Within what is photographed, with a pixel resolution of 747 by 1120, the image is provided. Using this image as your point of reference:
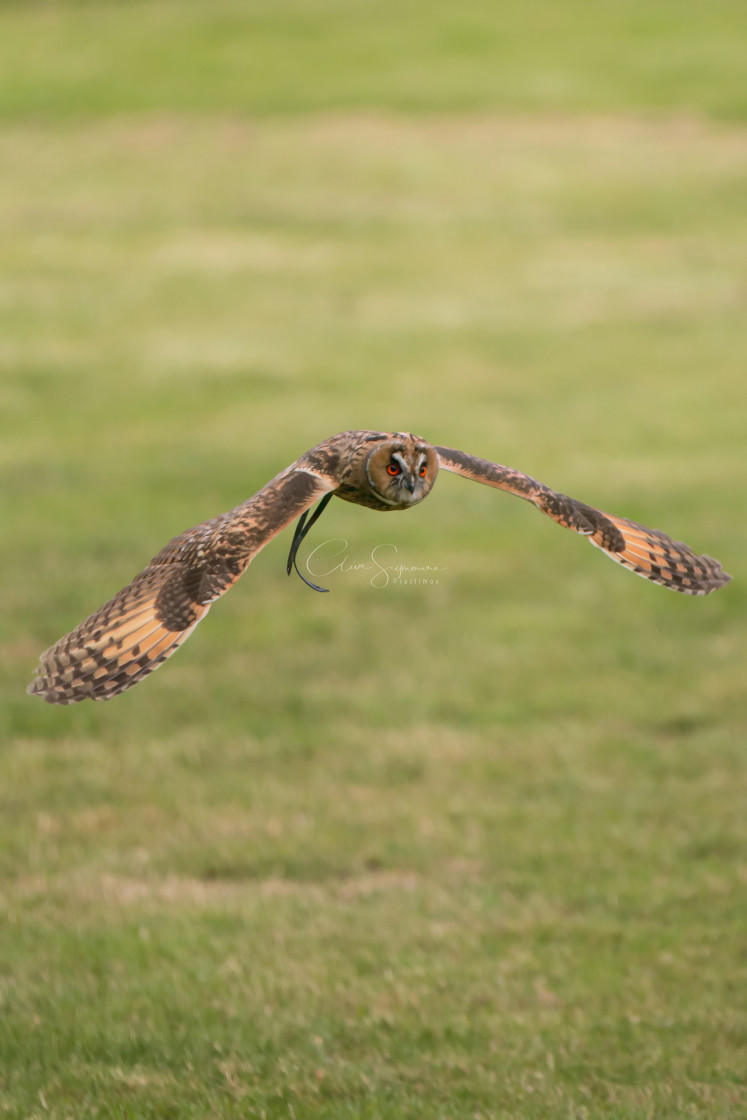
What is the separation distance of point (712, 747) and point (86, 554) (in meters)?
6.41

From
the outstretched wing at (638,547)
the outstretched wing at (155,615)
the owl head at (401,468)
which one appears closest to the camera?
the owl head at (401,468)

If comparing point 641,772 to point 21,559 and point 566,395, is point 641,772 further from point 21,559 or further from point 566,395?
point 566,395

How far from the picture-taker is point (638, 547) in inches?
174

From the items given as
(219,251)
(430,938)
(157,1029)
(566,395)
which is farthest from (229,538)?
(219,251)

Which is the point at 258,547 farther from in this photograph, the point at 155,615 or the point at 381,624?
the point at 381,624

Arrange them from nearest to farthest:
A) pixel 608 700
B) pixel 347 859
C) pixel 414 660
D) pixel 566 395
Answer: pixel 347 859, pixel 608 700, pixel 414 660, pixel 566 395

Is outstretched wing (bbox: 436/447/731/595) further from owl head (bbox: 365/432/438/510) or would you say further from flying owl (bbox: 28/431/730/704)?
owl head (bbox: 365/432/438/510)

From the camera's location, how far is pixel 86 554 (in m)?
14.8

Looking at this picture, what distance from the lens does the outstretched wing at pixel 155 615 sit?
3.60 metres

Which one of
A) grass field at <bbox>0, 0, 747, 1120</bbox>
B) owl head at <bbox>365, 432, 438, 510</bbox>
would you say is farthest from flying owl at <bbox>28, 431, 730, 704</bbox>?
grass field at <bbox>0, 0, 747, 1120</bbox>

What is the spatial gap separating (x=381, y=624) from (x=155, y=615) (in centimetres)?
981

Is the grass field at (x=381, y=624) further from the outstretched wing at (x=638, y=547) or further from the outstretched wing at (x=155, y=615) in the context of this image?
the outstretched wing at (x=155, y=615)

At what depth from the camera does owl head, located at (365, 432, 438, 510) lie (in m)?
3.24

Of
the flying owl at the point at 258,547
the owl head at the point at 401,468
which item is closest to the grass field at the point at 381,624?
the flying owl at the point at 258,547
